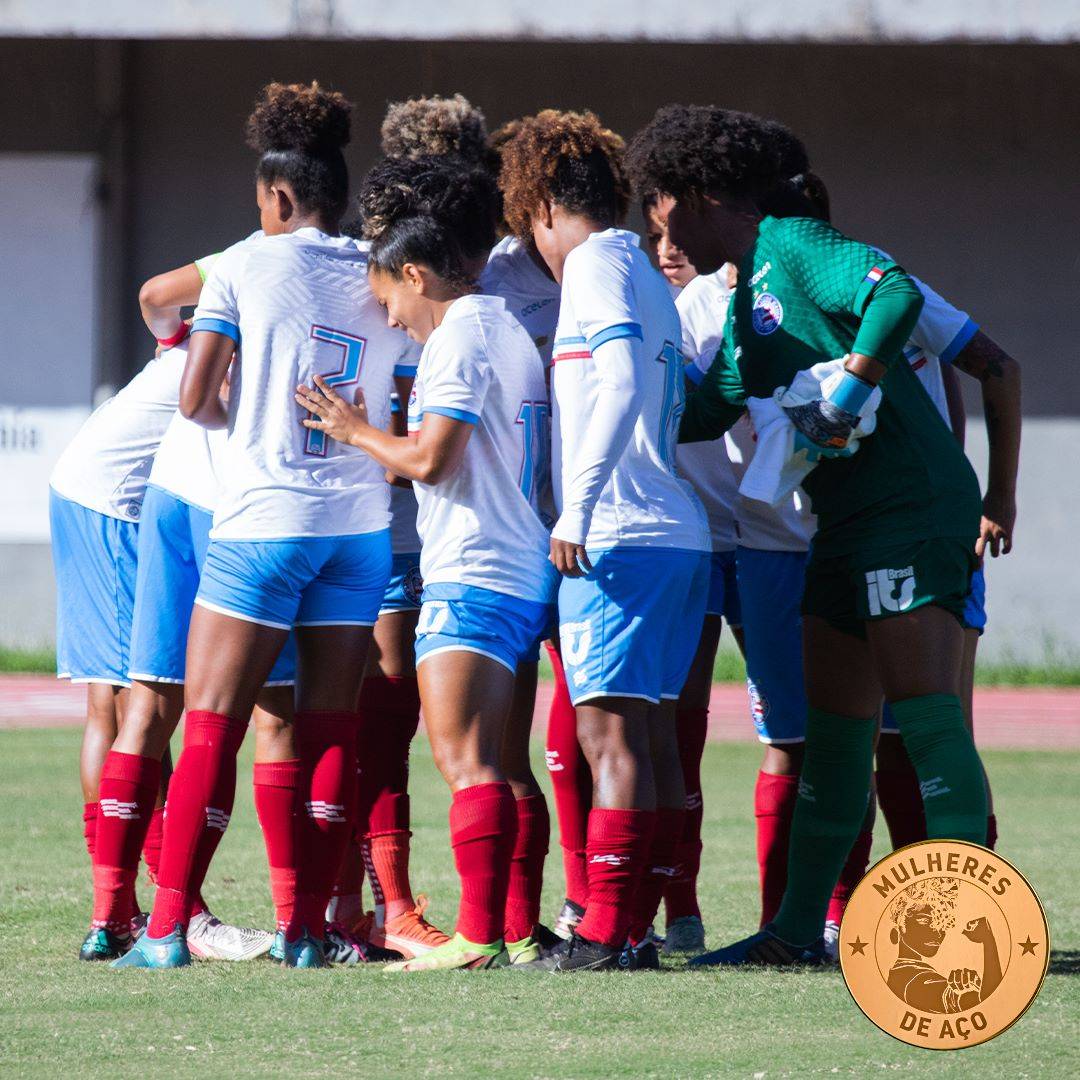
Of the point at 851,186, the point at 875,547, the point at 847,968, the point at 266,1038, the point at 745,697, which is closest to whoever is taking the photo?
the point at 847,968

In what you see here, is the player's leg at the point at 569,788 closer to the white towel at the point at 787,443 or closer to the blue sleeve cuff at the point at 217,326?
the white towel at the point at 787,443

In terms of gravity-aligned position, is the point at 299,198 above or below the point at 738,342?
above

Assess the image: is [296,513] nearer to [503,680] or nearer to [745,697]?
[503,680]

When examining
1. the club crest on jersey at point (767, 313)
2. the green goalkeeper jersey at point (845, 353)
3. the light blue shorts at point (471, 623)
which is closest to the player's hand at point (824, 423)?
the green goalkeeper jersey at point (845, 353)

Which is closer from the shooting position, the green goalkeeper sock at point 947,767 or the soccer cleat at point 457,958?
the green goalkeeper sock at point 947,767

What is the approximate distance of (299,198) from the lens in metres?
4.35

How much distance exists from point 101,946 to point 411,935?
29.7 inches

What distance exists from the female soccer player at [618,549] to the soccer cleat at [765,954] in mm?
195

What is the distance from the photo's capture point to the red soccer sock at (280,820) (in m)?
4.20

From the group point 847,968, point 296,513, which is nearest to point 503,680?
point 296,513

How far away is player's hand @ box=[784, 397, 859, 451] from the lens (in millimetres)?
3799

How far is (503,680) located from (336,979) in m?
0.76

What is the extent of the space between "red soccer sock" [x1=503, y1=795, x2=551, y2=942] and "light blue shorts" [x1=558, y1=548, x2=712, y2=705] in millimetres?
561

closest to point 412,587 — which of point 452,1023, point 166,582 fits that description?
point 166,582
